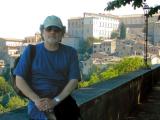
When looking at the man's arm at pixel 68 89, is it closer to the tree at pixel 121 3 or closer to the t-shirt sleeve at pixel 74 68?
the t-shirt sleeve at pixel 74 68

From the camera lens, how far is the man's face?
2.65 meters

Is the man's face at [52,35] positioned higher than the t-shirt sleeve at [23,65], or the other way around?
the man's face at [52,35]

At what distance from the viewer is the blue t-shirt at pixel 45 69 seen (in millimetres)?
2660

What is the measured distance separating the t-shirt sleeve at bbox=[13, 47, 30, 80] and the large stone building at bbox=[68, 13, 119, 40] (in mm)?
131751

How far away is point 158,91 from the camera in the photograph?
38.9ft

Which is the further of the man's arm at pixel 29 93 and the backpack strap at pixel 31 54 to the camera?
the backpack strap at pixel 31 54

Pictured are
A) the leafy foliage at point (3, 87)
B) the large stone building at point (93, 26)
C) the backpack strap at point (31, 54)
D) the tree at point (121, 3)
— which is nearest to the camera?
the backpack strap at point (31, 54)

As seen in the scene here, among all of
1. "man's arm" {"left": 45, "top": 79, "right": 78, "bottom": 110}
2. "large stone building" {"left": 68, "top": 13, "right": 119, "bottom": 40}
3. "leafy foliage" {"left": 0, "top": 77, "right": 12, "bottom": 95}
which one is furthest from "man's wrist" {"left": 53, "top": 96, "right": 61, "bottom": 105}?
"large stone building" {"left": 68, "top": 13, "right": 119, "bottom": 40}

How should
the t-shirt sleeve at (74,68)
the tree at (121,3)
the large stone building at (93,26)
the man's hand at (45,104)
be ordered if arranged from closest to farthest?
the man's hand at (45,104) < the t-shirt sleeve at (74,68) < the tree at (121,3) < the large stone building at (93,26)

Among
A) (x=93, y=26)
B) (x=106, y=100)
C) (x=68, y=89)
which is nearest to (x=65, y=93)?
(x=68, y=89)

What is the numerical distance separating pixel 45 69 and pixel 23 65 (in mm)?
136

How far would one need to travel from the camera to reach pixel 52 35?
2.65 meters

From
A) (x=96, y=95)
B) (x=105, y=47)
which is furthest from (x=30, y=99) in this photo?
(x=105, y=47)

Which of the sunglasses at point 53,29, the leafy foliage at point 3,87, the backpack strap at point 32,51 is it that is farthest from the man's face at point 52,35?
the leafy foliage at point 3,87
